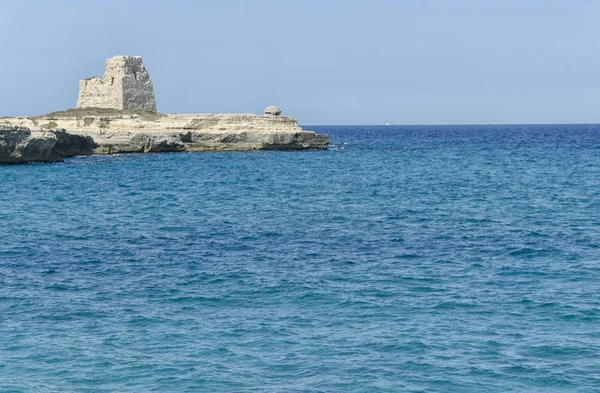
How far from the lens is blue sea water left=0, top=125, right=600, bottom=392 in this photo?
468 inches

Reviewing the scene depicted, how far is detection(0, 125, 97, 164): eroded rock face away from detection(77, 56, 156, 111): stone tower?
67.2 ft

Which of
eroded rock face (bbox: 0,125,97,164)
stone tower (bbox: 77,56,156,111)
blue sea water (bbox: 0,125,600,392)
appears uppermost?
stone tower (bbox: 77,56,156,111)

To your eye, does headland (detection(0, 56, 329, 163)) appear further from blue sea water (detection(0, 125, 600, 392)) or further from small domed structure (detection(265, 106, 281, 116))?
blue sea water (detection(0, 125, 600, 392))

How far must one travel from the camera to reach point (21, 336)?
13508 mm

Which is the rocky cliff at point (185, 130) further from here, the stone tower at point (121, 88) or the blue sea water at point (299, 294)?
the blue sea water at point (299, 294)

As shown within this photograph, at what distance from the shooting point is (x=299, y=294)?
16094 millimetres

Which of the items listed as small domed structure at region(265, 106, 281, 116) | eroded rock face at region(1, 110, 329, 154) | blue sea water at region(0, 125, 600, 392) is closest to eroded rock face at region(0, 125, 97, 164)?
eroded rock face at region(1, 110, 329, 154)

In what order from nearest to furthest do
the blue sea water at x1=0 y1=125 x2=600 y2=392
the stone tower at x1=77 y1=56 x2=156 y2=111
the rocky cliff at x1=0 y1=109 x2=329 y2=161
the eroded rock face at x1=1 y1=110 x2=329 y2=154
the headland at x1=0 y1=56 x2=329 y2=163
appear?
1. the blue sea water at x1=0 y1=125 x2=600 y2=392
2. the headland at x1=0 y1=56 x2=329 y2=163
3. the rocky cliff at x1=0 y1=109 x2=329 y2=161
4. the eroded rock face at x1=1 y1=110 x2=329 y2=154
5. the stone tower at x1=77 y1=56 x2=156 y2=111

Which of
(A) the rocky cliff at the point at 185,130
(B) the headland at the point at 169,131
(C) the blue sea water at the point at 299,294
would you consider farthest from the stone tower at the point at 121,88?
(C) the blue sea water at the point at 299,294

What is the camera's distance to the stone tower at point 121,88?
249 feet

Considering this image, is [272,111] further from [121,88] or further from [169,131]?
[121,88]

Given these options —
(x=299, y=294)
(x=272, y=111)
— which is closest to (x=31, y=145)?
(x=272, y=111)

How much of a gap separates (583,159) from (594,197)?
28244 mm

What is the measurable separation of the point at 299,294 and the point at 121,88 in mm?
62648
